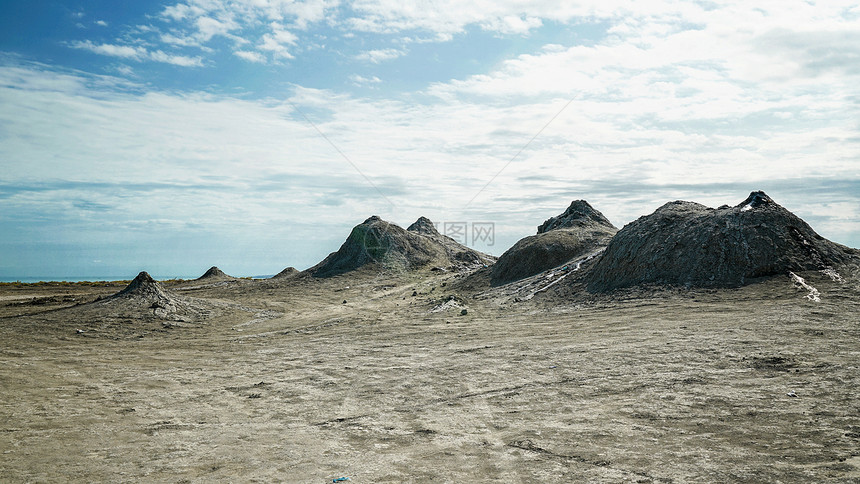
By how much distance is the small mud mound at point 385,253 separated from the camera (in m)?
38.3

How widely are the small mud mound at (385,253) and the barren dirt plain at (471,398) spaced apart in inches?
853

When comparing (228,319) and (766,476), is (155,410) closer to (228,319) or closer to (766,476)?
(766,476)

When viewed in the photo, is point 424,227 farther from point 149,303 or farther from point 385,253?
point 149,303

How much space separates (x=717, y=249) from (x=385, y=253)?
25264mm

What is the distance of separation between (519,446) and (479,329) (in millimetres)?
9269

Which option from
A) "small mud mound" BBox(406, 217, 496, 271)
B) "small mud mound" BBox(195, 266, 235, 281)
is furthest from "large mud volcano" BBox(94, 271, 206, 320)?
"small mud mound" BBox(195, 266, 235, 281)

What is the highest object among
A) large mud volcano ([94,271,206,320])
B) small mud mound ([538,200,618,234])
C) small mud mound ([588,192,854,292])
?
small mud mound ([538,200,618,234])

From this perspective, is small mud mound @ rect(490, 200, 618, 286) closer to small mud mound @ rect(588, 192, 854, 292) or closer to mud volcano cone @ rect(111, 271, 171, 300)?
small mud mound @ rect(588, 192, 854, 292)

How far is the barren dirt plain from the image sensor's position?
5.74 metres

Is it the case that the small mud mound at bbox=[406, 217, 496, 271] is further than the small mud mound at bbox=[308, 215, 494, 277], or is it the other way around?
the small mud mound at bbox=[406, 217, 496, 271]

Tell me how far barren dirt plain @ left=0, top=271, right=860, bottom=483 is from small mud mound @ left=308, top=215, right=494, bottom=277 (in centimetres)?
2166

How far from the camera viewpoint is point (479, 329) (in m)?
15.5

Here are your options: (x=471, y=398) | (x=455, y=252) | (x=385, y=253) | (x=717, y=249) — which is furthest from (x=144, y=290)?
(x=455, y=252)

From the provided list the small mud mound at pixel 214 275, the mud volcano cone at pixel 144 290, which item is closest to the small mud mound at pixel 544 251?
the mud volcano cone at pixel 144 290
